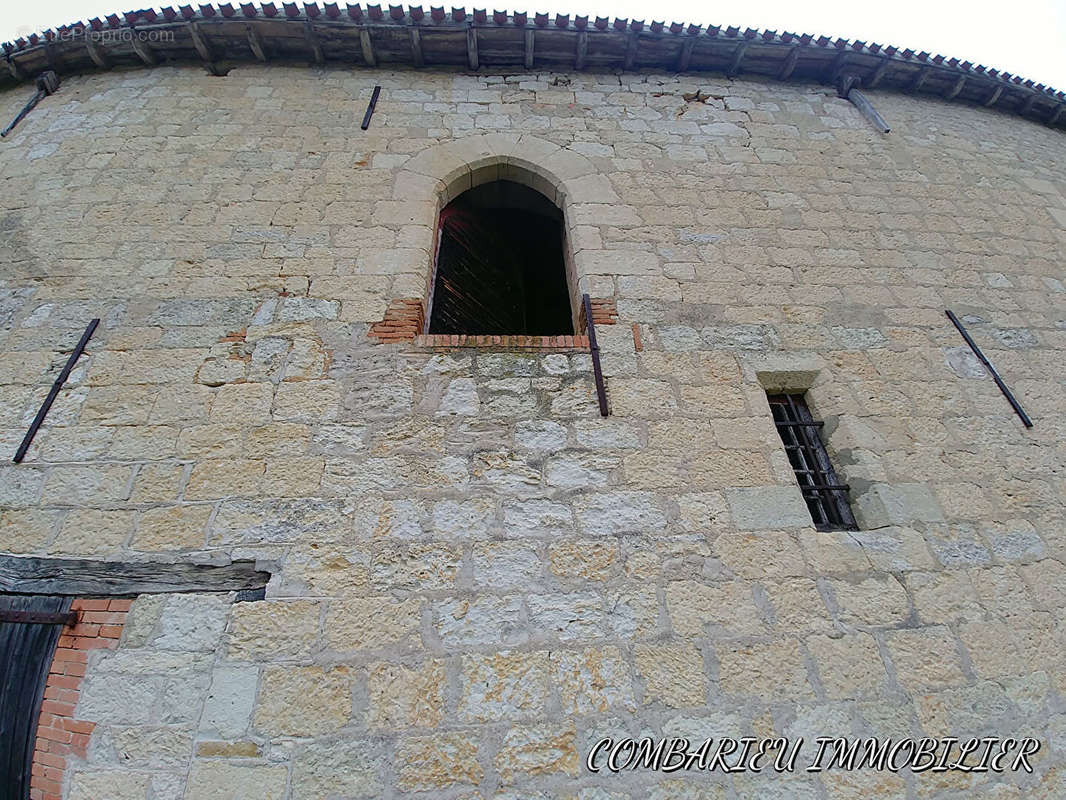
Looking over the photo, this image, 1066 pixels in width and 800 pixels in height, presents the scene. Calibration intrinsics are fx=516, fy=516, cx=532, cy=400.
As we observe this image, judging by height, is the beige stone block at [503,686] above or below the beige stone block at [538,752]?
above

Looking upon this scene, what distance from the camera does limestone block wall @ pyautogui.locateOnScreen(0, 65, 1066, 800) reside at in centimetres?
191

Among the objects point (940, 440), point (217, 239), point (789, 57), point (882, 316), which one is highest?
point (789, 57)

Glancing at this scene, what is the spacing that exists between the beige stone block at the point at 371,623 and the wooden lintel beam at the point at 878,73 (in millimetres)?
5850

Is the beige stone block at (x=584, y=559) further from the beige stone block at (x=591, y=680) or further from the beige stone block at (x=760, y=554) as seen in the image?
the beige stone block at (x=760, y=554)

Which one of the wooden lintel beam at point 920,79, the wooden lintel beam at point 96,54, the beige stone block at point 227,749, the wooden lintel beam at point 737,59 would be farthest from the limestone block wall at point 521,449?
the wooden lintel beam at point 920,79

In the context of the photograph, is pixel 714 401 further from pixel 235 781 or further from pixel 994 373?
pixel 235 781

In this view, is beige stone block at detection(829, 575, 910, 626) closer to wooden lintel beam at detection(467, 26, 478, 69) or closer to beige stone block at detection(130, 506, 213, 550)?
beige stone block at detection(130, 506, 213, 550)

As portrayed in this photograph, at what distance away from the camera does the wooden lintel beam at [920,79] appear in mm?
4816

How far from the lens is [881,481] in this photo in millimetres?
2574

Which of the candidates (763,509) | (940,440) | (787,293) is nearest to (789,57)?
(787,293)

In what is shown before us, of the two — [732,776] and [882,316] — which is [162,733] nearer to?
[732,776]

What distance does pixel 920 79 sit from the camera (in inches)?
191

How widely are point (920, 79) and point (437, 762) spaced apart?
659 centimetres

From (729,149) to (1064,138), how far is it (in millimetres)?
4157
